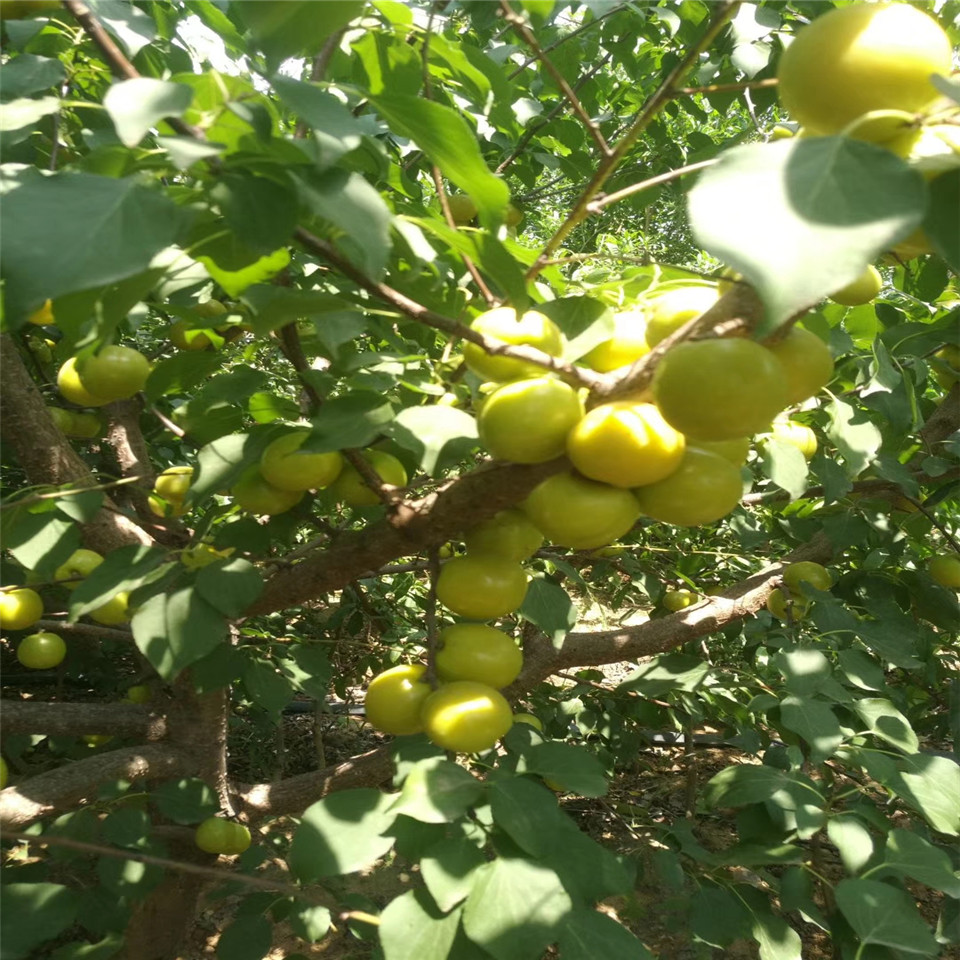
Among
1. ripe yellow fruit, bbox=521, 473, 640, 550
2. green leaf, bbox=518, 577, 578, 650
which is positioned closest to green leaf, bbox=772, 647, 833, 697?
green leaf, bbox=518, 577, 578, 650

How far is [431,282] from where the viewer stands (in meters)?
1.12

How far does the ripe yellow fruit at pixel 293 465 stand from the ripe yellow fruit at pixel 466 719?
0.43m

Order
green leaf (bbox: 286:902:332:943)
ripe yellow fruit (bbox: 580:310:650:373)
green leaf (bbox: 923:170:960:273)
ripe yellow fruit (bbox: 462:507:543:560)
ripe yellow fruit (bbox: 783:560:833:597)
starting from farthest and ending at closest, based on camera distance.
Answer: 1. ripe yellow fruit (bbox: 783:560:833:597)
2. green leaf (bbox: 286:902:332:943)
3. ripe yellow fruit (bbox: 462:507:543:560)
4. ripe yellow fruit (bbox: 580:310:650:373)
5. green leaf (bbox: 923:170:960:273)

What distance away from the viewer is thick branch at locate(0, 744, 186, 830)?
1519 mm

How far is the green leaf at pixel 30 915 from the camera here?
3.59 ft

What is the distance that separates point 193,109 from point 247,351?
1466 millimetres

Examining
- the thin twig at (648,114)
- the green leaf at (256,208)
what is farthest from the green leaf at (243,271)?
the thin twig at (648,114)

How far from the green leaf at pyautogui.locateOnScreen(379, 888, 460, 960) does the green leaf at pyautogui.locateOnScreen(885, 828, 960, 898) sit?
2.68ft

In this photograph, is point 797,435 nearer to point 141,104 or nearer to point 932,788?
point 932,788

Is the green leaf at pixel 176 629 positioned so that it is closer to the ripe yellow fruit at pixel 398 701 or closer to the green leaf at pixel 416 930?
the ripe yellow fruit at pixel 398 701

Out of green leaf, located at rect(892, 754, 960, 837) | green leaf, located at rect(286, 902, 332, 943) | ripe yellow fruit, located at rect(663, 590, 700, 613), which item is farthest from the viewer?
ripe yellow fruit, located at rect(663, 590, 700, 613)

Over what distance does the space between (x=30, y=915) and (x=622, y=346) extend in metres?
1.30

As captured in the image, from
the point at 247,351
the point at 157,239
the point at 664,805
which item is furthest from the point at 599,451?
the point at 664,805

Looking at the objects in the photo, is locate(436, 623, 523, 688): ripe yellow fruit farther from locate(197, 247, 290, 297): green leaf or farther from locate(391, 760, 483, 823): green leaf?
locate(197, 247, 290, 297): green leaf
